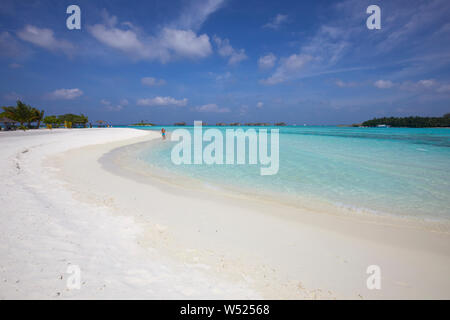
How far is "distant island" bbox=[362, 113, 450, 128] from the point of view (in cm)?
10676

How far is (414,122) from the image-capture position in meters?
119

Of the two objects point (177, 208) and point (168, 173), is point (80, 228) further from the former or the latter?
point (168, 173)

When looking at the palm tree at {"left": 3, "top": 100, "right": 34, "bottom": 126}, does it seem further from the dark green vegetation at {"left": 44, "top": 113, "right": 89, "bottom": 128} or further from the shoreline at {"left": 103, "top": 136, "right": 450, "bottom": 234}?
the shoreline at {"left": 103, "top": 136, "right": 450, "bottom": 234}

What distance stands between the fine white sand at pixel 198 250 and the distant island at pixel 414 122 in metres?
157

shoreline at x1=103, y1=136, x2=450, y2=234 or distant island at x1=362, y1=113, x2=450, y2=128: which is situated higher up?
distant island at x1=362, y1=113, x2=450, y2=128

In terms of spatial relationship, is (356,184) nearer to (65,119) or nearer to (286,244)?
(286,244)

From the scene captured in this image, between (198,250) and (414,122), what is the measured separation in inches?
6690

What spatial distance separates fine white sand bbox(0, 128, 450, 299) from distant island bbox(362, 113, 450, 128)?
157 m

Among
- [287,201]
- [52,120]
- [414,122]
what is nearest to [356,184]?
[287,201]

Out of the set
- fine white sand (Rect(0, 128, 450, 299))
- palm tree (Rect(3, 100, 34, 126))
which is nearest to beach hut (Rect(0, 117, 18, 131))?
palm tree (Rect(3, 100, 34, 126))

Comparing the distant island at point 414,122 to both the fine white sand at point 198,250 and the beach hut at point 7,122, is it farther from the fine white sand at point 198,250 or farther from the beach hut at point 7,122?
the beach hut at point 7,122

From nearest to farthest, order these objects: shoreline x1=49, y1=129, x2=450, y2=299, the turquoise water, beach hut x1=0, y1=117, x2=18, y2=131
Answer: shoreline x1=49, y1=129, x2=450, y2=299 → the turquoise water → beach hut x1=0, y1=117, x2=18, y2=131
